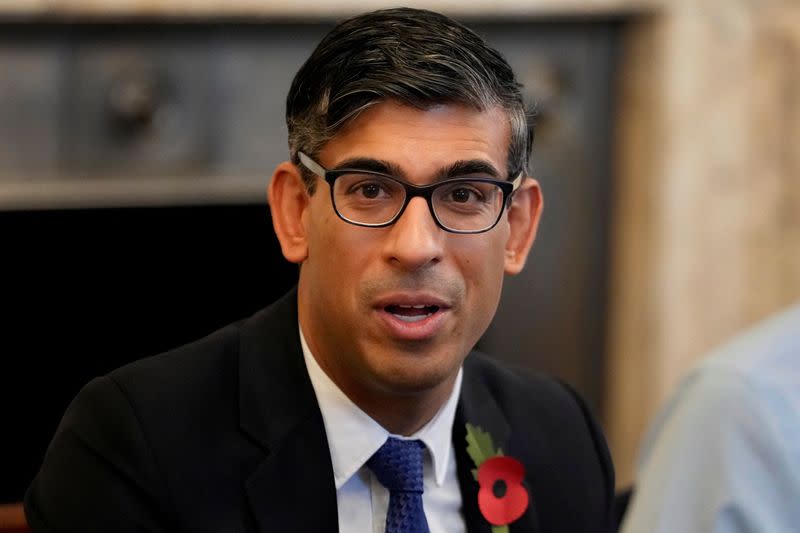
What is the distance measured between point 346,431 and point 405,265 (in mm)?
307

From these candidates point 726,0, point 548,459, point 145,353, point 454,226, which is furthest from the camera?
point 726,0

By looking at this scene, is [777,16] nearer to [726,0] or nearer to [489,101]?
[726,0]

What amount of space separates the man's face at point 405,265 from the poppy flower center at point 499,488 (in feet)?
0.78

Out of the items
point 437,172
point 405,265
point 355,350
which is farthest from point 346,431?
point 437,172

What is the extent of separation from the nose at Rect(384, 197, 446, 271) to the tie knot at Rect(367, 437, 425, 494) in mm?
309

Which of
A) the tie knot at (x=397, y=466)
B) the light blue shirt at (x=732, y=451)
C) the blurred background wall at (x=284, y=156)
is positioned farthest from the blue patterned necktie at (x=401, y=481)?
the blurred background wall at (x=284, y=156)

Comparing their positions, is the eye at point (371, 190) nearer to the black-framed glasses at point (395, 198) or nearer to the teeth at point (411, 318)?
the black-framed glasses at point (395, 198)

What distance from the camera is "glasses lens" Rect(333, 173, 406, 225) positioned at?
5.67 ft

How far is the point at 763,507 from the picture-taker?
1.19 metres

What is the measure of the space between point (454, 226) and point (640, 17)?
2.25 meters

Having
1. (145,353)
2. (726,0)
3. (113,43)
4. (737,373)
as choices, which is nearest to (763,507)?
(737,373)

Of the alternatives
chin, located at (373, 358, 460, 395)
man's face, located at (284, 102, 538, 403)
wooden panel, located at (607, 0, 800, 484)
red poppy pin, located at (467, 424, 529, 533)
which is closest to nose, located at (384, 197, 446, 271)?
man's face, located at (284, 102, 538, 403)

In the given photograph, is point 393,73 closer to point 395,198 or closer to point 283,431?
point 395,198

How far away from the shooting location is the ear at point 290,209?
1.86 meters
